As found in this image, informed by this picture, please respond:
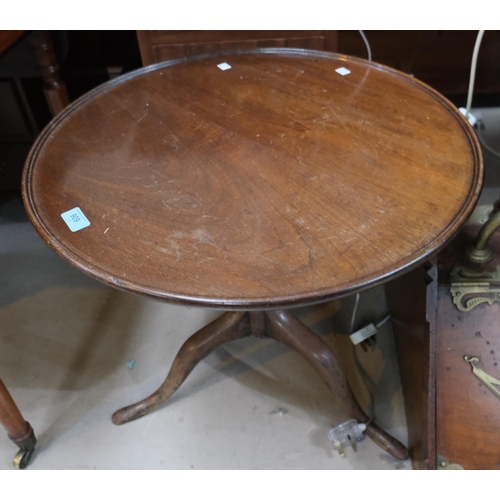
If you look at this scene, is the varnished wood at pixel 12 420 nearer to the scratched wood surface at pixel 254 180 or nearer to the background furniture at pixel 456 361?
the scratched wood surface at pixel 254 180

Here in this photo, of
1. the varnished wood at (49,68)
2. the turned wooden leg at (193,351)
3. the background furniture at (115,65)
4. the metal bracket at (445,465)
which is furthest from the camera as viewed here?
the background furniture at (115,65)

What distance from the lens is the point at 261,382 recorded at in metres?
1.16

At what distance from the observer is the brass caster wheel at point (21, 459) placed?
3.34ft

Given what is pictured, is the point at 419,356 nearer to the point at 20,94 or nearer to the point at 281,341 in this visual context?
the point at 281,341

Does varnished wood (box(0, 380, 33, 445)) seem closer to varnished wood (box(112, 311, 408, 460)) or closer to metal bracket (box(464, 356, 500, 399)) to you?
varnished wood (box(112, 311, 408, 460))

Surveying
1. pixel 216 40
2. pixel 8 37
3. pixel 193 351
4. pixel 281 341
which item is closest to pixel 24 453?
pixel 193 351

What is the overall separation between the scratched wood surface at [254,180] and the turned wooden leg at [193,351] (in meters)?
0.34

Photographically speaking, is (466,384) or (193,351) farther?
(193,351)

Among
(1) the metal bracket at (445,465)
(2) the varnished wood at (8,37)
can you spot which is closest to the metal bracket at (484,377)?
(1) the metal bracket at (445,465)

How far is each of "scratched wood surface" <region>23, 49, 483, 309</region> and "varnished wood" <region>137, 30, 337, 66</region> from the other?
0.29m

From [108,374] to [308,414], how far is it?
19.7 inches

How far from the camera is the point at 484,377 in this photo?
880mm

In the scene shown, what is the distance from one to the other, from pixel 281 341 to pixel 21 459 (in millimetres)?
614

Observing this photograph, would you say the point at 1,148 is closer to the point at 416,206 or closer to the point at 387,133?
the point at 387,133
